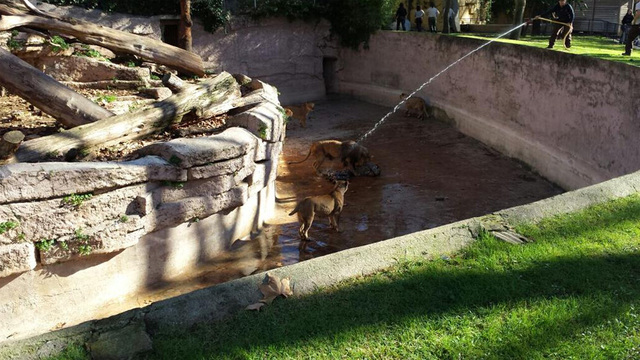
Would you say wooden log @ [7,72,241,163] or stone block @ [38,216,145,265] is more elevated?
wooden log @ [7,72,241,163]

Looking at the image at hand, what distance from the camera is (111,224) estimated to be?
26.7 feet

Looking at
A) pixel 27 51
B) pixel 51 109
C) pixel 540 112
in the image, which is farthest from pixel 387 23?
pixel 51 109

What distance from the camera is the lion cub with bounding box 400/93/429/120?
1973 centimetres

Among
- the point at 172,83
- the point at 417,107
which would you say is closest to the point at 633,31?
the point at 417,107

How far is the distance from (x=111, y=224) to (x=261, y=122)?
337 centimetres

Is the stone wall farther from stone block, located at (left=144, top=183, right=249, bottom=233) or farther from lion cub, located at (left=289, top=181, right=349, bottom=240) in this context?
lion cub, located at (left=289, top=181, right=349, bottom=240)

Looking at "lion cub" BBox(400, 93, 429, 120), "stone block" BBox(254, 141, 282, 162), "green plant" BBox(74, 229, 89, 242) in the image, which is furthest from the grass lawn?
"lion cub" BBox(400, 93, 429, 120)

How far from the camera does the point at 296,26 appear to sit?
75.8 ft

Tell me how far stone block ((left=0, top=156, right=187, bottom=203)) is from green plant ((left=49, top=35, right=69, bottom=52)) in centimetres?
566

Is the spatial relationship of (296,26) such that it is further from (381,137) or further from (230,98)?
(230,98)

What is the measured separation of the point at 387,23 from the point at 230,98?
12961 mm

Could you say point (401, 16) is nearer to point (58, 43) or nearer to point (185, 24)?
point (185, 24)

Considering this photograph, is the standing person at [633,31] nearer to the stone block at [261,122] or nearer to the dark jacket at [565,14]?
the dark jacket at [565,14]

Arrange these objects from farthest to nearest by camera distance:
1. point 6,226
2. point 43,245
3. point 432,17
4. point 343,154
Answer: point 432,17, point 343,154, point 43,245, point 6,226
